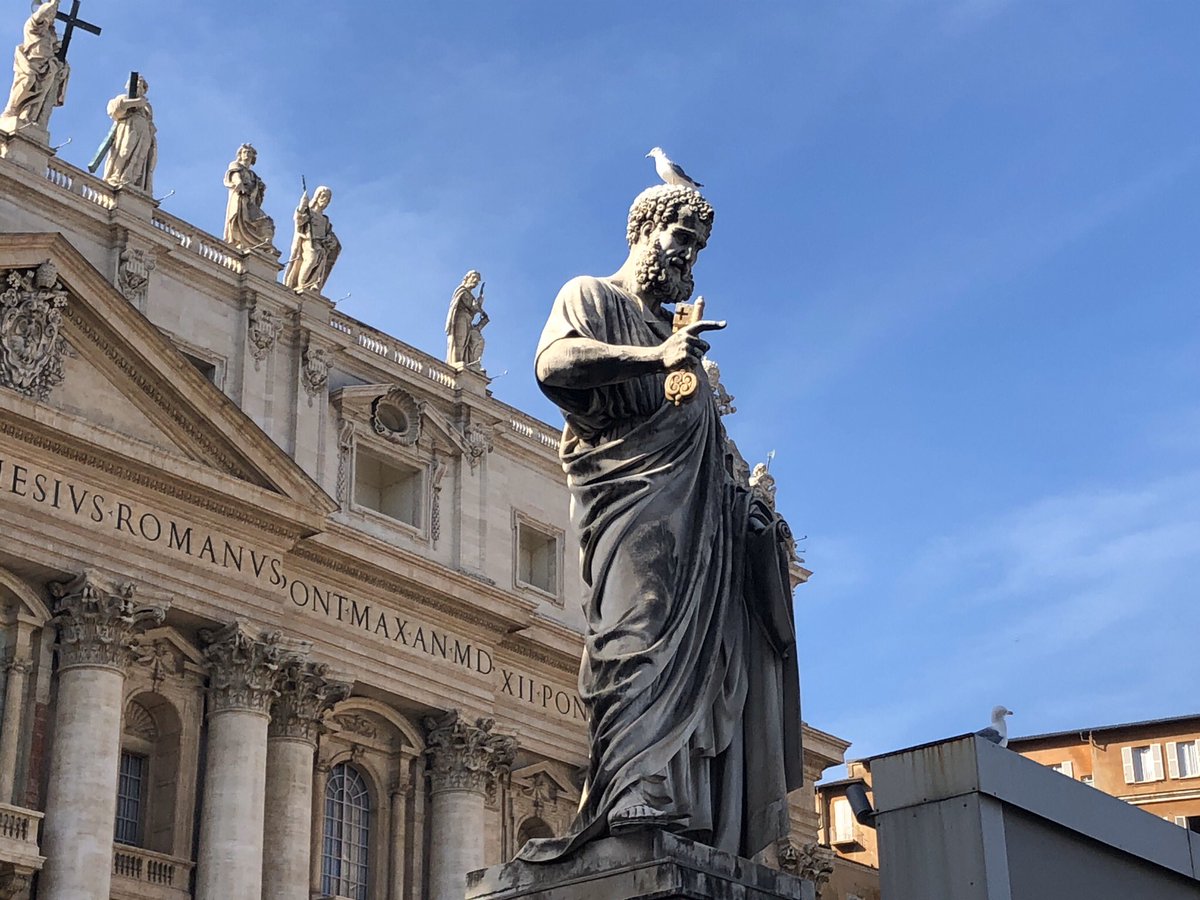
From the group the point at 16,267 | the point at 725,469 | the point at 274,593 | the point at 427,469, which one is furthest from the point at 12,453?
the point at 725,469

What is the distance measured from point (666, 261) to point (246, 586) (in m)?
24.2

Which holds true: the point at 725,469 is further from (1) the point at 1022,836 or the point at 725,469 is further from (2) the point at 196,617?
(2) the point at 196,617

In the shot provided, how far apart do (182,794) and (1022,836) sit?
70.1 feet

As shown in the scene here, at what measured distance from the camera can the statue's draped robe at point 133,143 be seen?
31594 millimetres

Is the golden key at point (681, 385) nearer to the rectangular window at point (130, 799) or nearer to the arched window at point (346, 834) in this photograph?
the rectangular window at point (130, 799)

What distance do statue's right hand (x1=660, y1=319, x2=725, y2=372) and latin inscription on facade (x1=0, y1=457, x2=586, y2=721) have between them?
2259 cm

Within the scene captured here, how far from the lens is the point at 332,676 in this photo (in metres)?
30.8

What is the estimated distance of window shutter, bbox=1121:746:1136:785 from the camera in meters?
53.8

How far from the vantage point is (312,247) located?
113 ft

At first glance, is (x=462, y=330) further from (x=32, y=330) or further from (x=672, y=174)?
(x=672, y=174)

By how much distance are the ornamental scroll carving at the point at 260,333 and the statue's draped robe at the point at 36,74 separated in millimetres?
4637

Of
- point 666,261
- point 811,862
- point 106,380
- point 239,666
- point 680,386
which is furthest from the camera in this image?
point 811,862

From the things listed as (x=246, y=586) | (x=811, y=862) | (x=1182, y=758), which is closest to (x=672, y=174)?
(x=246, y=586)

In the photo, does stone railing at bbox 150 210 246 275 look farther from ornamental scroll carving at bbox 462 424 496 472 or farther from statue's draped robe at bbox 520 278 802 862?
statue's draped robe at bbox 520 278 802 862
